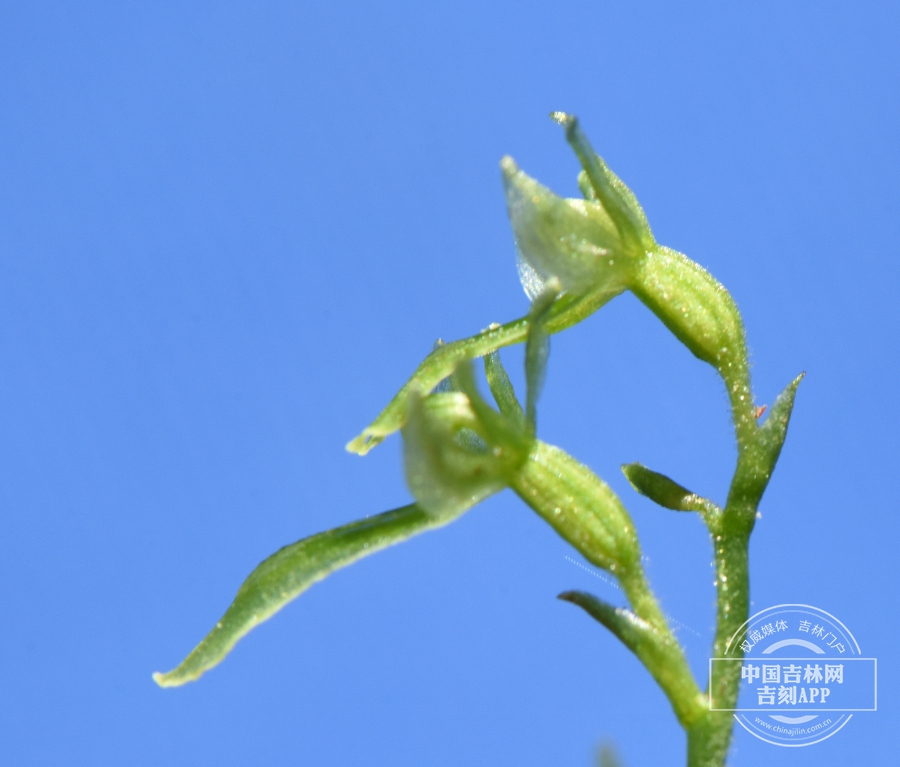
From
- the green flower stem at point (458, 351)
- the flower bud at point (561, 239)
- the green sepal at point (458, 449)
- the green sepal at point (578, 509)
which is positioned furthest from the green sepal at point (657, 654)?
the flower bud at point (561, 239)

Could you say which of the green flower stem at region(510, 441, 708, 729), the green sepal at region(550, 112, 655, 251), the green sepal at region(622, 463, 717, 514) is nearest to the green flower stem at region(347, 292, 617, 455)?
the green sepal at region(550, 112, 655, 251)

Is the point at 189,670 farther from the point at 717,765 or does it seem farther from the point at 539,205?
the point at 539,205

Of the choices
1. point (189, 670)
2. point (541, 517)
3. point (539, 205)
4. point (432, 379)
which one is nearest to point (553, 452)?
point (541, 517)

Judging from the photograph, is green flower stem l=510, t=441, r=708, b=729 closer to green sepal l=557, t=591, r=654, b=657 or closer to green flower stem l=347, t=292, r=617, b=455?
green sepal l=557, t=591, r=654, b=657

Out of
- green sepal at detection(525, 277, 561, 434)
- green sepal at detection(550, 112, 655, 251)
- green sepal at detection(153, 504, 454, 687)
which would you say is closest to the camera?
green sepal at detection(525, 277, 561, 434)

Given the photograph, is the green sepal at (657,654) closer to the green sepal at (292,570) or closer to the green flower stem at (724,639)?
the green flower stem at (724,639)

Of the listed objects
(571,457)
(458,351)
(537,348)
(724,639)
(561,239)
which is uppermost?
(561,239)

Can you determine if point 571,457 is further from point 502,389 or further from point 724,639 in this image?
point 724,639

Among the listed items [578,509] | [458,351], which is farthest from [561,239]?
[578,509]

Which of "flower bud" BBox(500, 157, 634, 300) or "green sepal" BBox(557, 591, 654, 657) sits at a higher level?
"flower bud" BBox(500, 157, 634, 300)
